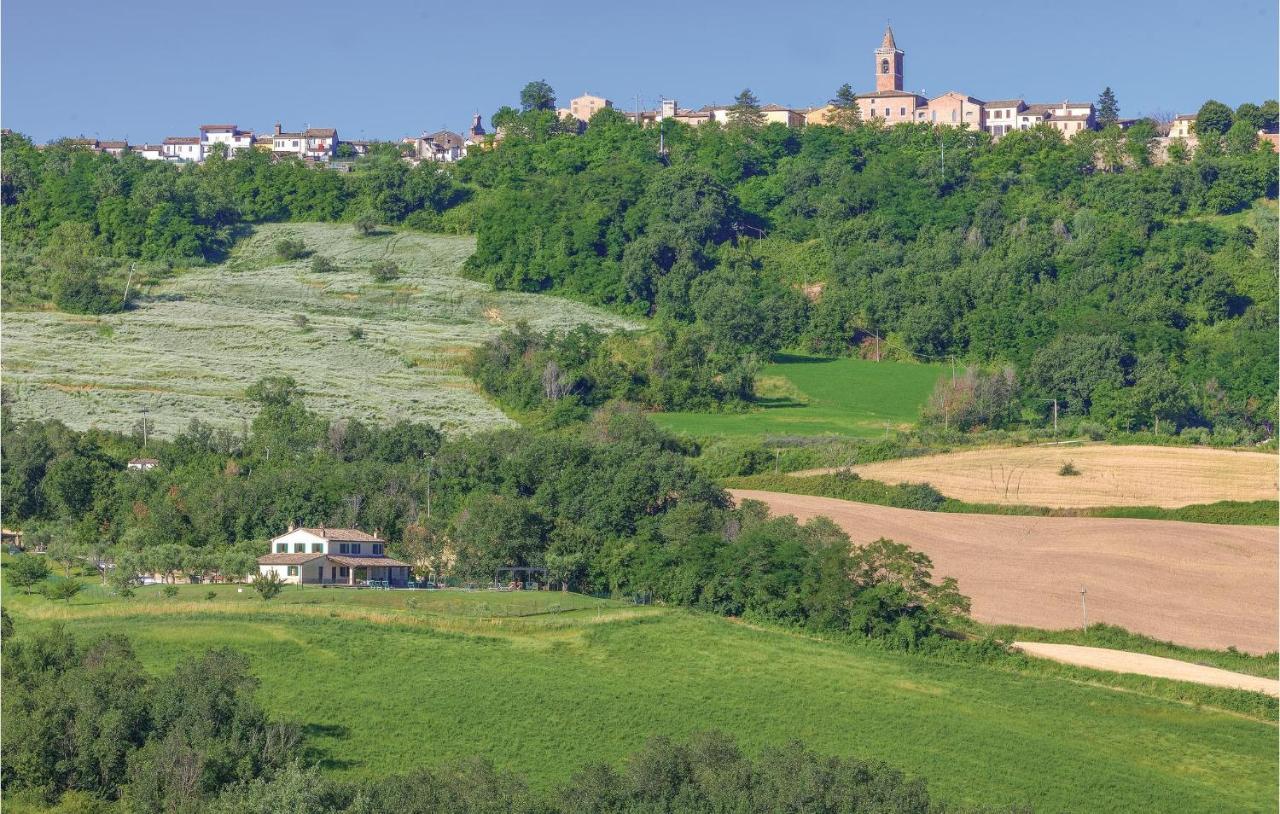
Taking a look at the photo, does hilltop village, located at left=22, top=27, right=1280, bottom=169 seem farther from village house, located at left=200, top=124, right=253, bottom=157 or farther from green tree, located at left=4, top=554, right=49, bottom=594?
green tree, located at left=4, top=554, right=49, bottom=594

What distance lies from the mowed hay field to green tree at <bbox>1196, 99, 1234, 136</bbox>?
54.9 m

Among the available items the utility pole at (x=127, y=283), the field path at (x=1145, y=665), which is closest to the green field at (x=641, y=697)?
the field path at (x=1145, y=665)

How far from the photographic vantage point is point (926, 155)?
149000 mm

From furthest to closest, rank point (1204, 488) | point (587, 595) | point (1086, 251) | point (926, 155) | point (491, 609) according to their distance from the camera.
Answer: point (926, 155)
point (1086, 251)
point (1204, 488)
point (587, 595)
point (491, 609)

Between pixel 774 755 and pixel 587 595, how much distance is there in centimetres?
2558

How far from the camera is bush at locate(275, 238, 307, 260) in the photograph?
13762 cm

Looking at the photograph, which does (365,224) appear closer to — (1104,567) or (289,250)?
(289,250)

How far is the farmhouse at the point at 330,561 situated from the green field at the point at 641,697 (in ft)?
14.1

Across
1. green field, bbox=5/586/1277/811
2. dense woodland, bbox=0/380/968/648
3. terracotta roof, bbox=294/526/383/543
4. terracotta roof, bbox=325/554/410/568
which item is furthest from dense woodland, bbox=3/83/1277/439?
green field, bbox=5/586/1277/811

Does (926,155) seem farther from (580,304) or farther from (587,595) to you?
(587,595)

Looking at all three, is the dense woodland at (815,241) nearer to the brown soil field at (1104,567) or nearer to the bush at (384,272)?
the bush at (384,272)

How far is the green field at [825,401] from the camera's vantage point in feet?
326

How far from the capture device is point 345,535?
73.4 m

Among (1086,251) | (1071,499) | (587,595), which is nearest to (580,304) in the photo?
(1086,251)
